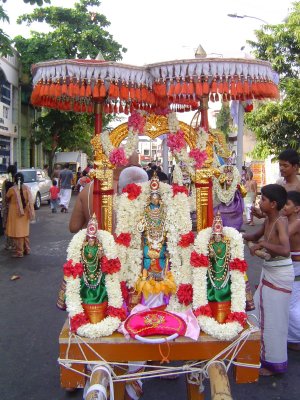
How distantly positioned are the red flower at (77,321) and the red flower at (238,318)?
97cm

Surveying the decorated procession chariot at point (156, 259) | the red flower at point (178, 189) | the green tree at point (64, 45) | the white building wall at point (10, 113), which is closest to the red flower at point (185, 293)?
the decorated procession chariot at point (156, 259)

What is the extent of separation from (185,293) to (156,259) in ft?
1.14

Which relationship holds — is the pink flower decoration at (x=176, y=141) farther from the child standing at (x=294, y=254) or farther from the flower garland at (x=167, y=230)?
the child standing at (x=294, y=254)

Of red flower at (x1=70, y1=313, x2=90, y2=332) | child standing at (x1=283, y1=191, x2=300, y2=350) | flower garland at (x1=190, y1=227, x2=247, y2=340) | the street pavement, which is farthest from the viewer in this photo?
child standing at (x1=283, y1=191, x2=300, y2=350)

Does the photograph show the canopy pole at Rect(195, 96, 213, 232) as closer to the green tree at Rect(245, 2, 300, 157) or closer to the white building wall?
the green tree at Rect(245, 2, 300, 157)

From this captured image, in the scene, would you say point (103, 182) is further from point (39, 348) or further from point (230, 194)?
point (39, 348)

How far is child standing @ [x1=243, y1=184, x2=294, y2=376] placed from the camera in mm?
3838

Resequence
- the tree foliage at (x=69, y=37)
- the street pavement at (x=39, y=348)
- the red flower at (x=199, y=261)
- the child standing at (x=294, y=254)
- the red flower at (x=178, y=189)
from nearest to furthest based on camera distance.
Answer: the red flower at (x=199, y=261) < the red flower at (x=178, y=189) < the street pavement at (x=39, y=348) < the child standing at (x=294, y=254) < the tree foliage at (x=69, y=37)

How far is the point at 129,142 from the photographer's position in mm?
3873

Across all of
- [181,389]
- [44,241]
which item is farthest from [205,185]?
[44,241]

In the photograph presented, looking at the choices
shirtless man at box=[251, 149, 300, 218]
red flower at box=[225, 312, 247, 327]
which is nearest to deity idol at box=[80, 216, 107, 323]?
red flower at box=[225, 312, 247, 327]

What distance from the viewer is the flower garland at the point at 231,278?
10.3 ft

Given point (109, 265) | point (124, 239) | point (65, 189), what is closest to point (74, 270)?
point (109, 265)

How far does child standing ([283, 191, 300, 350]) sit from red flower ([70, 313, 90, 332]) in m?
2.27
